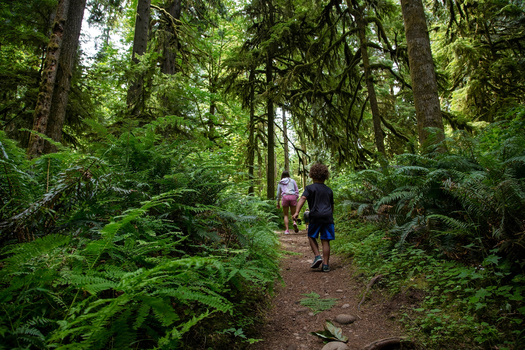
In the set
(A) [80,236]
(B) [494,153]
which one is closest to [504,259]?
(B) [494,153]

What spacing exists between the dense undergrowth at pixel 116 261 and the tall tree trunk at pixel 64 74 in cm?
321

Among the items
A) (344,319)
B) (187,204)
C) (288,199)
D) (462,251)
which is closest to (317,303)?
(344,319)

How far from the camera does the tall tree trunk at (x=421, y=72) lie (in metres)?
5.48

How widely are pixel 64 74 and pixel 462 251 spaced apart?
804 cm

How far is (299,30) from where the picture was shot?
35.1 ft

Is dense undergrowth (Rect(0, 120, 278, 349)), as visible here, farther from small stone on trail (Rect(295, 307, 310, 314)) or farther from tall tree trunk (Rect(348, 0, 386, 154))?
tall tree trunk (Rect(348, 0, 386, 154))

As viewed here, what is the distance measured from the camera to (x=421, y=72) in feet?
18.3

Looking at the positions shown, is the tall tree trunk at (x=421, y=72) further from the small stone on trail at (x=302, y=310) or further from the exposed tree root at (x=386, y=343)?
the exposed tree root at (x=386, y=343)

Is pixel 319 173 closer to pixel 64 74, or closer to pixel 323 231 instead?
pixel 323 231

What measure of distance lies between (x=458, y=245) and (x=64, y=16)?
26.9 feet

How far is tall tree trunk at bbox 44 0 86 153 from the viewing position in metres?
6.07

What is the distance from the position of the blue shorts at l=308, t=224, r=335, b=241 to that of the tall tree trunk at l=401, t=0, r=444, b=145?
251 centimetres

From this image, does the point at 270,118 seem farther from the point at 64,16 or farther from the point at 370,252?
the point at 370,252

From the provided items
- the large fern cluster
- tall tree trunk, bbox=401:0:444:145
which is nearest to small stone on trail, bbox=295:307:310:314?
the large fern cluster
